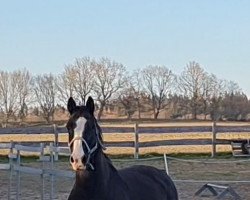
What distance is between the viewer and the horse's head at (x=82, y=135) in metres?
4.05

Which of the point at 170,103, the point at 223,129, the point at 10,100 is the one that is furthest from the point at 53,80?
the point at 223,129

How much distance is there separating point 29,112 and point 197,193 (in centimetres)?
5091

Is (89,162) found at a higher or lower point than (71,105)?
lower

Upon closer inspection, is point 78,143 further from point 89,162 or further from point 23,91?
point 23,91

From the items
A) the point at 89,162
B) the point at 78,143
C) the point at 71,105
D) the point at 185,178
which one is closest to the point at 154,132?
the point at 185,178

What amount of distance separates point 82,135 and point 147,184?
1.54 metres

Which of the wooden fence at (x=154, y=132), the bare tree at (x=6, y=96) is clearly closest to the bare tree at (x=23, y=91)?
the bare tree at (x=6, y=96)

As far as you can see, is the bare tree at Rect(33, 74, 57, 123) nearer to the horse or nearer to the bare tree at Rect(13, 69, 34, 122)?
the bare tree at Rect(13, 69, 34, 122)

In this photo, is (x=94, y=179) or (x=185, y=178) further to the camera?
(x=185, y=178)

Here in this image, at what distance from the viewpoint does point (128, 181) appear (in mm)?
5172

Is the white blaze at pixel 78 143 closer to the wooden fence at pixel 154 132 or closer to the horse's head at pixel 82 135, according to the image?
the horse's head at pixel 82 135

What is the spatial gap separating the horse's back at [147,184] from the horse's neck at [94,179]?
22.3 inches

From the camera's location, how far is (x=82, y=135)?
164 inches

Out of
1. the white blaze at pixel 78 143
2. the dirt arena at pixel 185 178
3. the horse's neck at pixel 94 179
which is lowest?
the dirt arena at pixel 185 178
